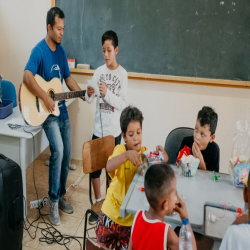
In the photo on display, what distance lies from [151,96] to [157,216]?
6.46 ft

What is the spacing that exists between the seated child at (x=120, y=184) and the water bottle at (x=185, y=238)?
1.47 ft

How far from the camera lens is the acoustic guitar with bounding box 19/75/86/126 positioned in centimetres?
222

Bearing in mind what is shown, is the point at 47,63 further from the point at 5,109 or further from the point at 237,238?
the point at 237,238

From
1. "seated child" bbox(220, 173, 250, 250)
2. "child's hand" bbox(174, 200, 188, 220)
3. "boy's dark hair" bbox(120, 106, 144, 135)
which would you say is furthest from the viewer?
"boy's dark hair" bbox(120, 106, 144, 135)

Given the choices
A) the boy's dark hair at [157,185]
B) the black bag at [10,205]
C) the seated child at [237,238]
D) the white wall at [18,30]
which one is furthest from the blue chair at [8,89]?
the seated child at [237,238]

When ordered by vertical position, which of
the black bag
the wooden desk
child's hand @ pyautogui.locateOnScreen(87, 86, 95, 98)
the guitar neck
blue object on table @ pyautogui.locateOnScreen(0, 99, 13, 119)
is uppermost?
child's hand @ pyautogui.locateOnScreen(87, 86, 95, 98)

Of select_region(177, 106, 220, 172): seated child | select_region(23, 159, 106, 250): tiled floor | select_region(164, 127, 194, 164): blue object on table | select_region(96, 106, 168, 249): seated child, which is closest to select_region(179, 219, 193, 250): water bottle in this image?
select_region(96, 106, 168, 249): seated child

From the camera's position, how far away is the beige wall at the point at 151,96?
119 inches

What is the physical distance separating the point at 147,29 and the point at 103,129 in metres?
1.10

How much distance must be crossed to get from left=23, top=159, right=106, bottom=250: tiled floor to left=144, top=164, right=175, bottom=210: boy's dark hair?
1259 mm

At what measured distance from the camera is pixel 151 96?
3.13 metres

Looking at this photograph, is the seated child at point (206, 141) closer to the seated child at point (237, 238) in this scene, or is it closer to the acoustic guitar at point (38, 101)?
the seated child at point (237, 238)

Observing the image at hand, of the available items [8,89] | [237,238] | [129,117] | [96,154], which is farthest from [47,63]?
[237,238]

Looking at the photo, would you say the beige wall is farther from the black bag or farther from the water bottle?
the water bottle
